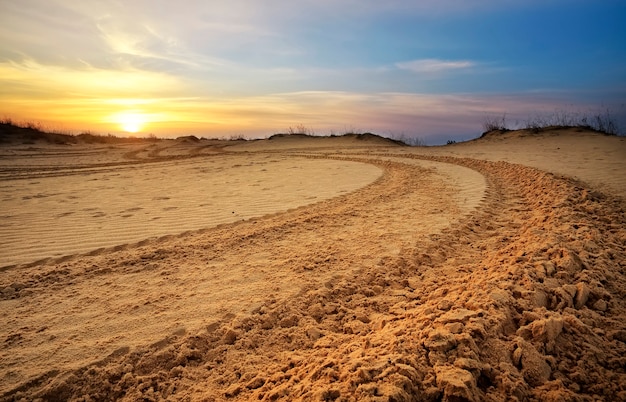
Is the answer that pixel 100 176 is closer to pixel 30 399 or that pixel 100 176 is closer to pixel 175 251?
pixel 175 251

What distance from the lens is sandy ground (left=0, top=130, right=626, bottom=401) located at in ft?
6.18

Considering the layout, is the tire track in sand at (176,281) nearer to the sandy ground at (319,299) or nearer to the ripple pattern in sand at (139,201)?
the sandy ground at (319,299)

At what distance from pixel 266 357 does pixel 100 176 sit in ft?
33.9

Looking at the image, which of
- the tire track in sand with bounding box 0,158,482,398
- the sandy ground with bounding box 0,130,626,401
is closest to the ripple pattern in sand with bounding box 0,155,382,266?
the sandy ground with bounding box 0,130,626,401

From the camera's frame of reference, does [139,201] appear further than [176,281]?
Yes

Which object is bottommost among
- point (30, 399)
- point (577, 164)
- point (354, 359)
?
point (30, 399)

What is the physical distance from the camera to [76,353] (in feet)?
7.69

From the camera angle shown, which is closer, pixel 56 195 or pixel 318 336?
pixel 318 336

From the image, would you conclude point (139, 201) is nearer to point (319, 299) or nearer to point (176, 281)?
point (176, 281)

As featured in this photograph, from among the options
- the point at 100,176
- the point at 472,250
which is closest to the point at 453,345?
the point at 472,250

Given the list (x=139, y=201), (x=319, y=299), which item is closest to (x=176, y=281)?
(x=319, y=299)

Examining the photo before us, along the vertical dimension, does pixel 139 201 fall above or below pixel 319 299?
above

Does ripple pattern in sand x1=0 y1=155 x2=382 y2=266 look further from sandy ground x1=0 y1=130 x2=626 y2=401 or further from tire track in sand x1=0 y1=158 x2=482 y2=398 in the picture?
tire track in sand x1=0 y1=158 x2=482 y2=398

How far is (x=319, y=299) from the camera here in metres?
2.89
